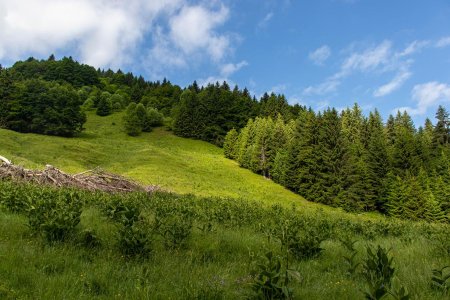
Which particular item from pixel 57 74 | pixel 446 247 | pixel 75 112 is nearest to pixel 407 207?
pixel 446 247

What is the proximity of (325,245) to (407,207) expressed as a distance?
165 ft

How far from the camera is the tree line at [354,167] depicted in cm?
5425

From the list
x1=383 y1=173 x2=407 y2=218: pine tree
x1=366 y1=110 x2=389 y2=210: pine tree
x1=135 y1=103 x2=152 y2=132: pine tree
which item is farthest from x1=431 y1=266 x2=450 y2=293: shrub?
x1=135 y1=103 x2=152 y2=132: pine tree

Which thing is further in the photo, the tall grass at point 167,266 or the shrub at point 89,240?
the shrub at point 89,240

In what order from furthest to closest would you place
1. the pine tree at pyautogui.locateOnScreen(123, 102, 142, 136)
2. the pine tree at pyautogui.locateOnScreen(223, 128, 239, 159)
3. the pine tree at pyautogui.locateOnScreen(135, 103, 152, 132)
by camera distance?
the pine tree at pyautogui.locateOnScreen(135, 103, 152, 132) → the pine tree at pyautogui.locateOnScreen(123, 102, 142, 136) → the pine tree at pyautogui.locateOnScreen(223, 128, 239, 159)

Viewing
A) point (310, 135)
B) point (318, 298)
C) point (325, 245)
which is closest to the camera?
point (318, 298)

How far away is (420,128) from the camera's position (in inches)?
3452

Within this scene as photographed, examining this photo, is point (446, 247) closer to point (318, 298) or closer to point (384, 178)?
point (318, 298)

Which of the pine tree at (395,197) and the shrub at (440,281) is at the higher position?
the pine tree at (395,197)

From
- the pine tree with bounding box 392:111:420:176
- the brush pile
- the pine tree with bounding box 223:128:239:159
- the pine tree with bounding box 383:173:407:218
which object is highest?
the pine tree with bounding box 223:128:239:159

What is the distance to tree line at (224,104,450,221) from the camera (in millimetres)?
54250

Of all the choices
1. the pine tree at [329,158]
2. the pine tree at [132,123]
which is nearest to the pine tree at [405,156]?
the pine tree at [329,158]

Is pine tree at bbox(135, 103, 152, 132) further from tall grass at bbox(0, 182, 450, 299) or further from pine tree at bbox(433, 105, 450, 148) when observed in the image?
tall grass at bbox(0, 182, 450, 299)

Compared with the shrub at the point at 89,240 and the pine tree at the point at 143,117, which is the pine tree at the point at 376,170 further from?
the pine tree at the point at 143,117
